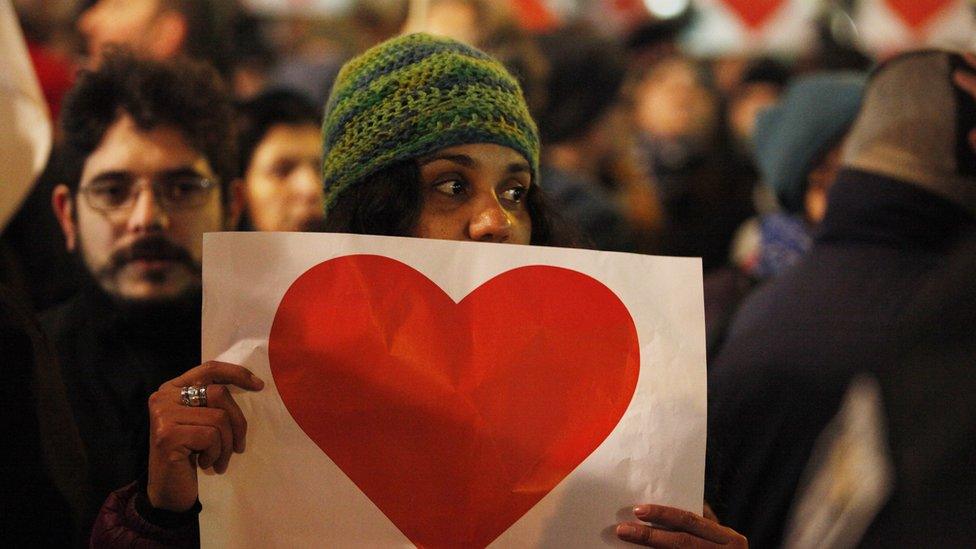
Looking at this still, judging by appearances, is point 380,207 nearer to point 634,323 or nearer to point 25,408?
point 634,323

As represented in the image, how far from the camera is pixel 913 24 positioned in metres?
9.18

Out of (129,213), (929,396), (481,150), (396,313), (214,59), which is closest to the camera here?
(929,396)

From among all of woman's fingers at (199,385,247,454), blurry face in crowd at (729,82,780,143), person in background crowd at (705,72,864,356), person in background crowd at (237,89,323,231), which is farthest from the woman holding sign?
blurry face in crowd at (729,82,780,143)

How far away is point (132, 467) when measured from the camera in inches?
73.8

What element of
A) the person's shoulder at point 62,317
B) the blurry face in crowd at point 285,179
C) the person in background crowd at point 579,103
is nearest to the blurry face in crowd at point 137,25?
the blurry face in crowd at point 285,179

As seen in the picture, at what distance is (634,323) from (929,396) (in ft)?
1.79

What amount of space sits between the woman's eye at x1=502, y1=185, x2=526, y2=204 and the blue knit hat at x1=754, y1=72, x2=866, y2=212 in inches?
73.7

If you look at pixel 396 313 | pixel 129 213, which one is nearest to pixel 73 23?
pixel 129 213

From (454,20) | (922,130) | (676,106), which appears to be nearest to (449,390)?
(922,130)

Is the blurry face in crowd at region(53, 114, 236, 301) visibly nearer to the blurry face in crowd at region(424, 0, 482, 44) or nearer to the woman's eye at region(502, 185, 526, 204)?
the woman's eye at region(502, 185, 526, 204)

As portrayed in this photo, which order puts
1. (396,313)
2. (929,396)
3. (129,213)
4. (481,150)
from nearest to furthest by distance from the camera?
(929,396) → (396,313) → (481,150) → (129,213)

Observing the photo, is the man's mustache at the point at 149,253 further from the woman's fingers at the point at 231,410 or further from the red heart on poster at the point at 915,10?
the red heart on poster at the point at 915,10

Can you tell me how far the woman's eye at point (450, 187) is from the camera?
72.2 inches

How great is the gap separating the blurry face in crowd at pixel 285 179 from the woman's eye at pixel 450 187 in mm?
1357
